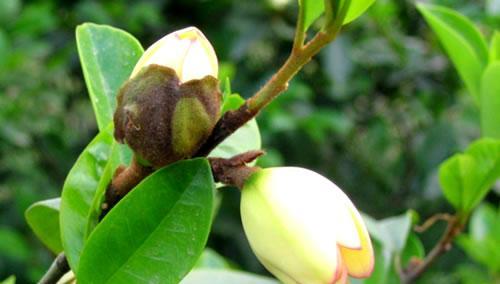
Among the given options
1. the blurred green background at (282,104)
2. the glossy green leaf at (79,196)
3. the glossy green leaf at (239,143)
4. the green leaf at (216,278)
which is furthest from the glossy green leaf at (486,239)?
the glossy green leaf at (79,196)

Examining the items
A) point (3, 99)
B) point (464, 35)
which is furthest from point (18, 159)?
point (464, 35)

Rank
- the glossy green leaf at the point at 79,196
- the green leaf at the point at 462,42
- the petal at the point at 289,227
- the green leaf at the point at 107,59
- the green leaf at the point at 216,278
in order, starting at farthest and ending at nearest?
the green leaf at the point at 462,42, the green leaf at the point at 216,278, the green leaf at the point at 107,59, the glossy green leaf at the point at 79,196, the petal at the point at 289,227

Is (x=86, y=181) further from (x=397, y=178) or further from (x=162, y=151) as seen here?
(x=397, y=178)

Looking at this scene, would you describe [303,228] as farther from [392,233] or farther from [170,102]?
[392,233]

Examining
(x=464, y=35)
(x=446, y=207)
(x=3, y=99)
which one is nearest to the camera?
(x=464, y=35)

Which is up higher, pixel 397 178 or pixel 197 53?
pixel 197 53

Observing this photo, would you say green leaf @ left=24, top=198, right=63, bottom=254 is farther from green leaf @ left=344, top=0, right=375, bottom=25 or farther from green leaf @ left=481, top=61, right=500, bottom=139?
green leaf @ left=481, top=61, right=500, bottom=139

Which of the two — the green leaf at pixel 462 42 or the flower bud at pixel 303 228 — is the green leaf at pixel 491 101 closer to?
the green leaf at pixel 462 42
